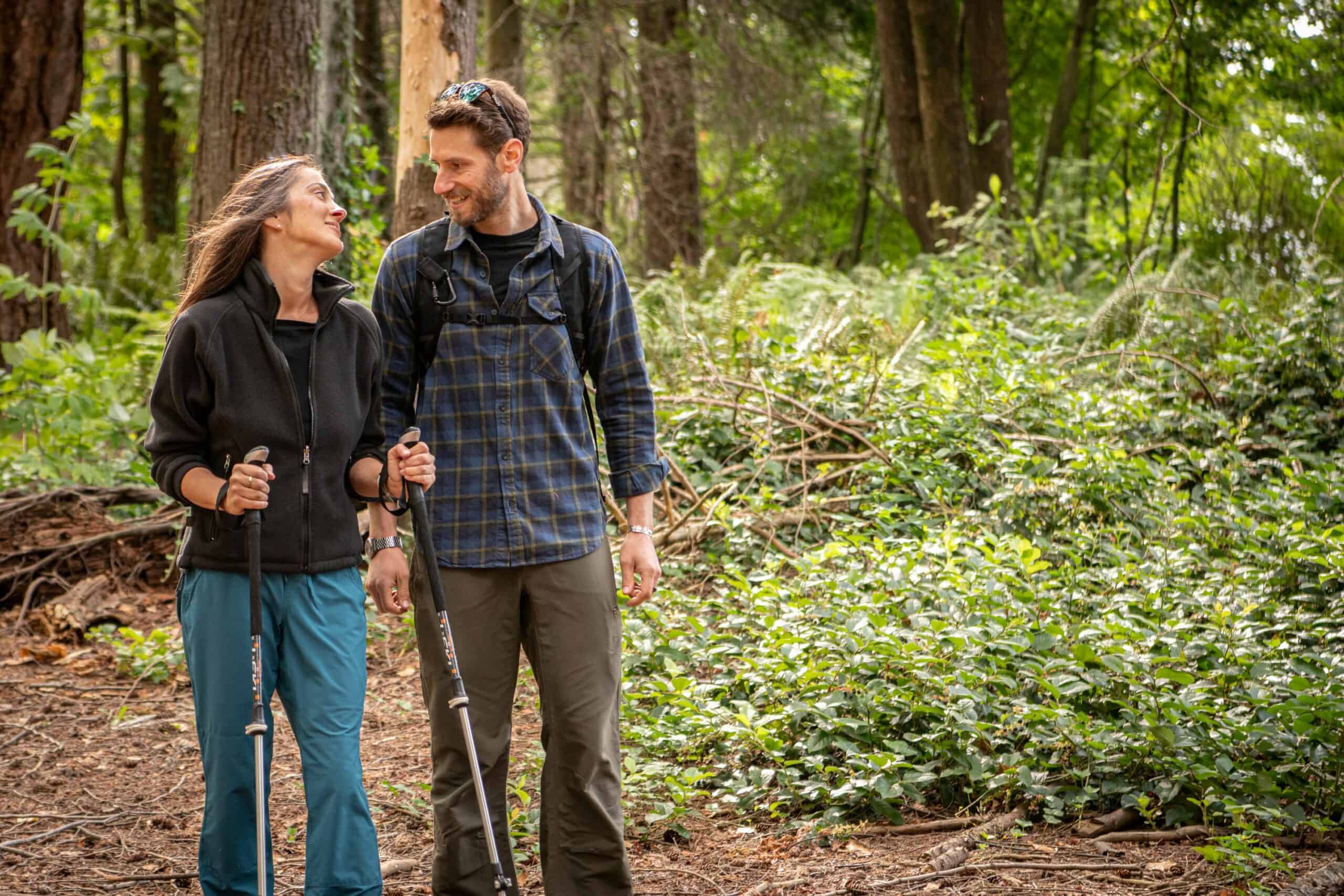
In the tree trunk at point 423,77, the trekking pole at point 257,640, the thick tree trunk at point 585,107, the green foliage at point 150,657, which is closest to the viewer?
the trekking pole at point 257,640

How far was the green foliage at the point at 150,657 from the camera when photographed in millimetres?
6070

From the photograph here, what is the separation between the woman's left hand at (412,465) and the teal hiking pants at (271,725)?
358 mm

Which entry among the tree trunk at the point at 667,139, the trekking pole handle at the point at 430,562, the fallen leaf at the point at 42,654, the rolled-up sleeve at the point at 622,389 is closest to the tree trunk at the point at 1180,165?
the tree trunk at the point at 667,139

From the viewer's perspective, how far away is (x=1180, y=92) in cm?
1294

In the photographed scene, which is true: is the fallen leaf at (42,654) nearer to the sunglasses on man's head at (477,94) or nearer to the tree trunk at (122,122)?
the sunglasses on man's head at (477,94)

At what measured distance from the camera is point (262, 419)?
9.75 feet

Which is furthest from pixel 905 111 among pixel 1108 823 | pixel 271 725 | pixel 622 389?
pixel 271 725

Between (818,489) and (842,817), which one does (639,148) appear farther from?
(842,817)

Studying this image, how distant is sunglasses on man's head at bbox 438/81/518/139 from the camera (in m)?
3.16

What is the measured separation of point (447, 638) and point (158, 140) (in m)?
16.0

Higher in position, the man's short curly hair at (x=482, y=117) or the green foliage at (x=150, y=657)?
the man's short curly hair at (x=482, y=117)

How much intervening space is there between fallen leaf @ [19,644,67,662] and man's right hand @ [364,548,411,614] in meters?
4.02

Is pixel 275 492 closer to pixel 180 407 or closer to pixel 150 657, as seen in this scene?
pixel 180 407

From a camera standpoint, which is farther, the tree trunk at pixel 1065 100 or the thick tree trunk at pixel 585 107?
the tree trunk at pixel 1065 100
